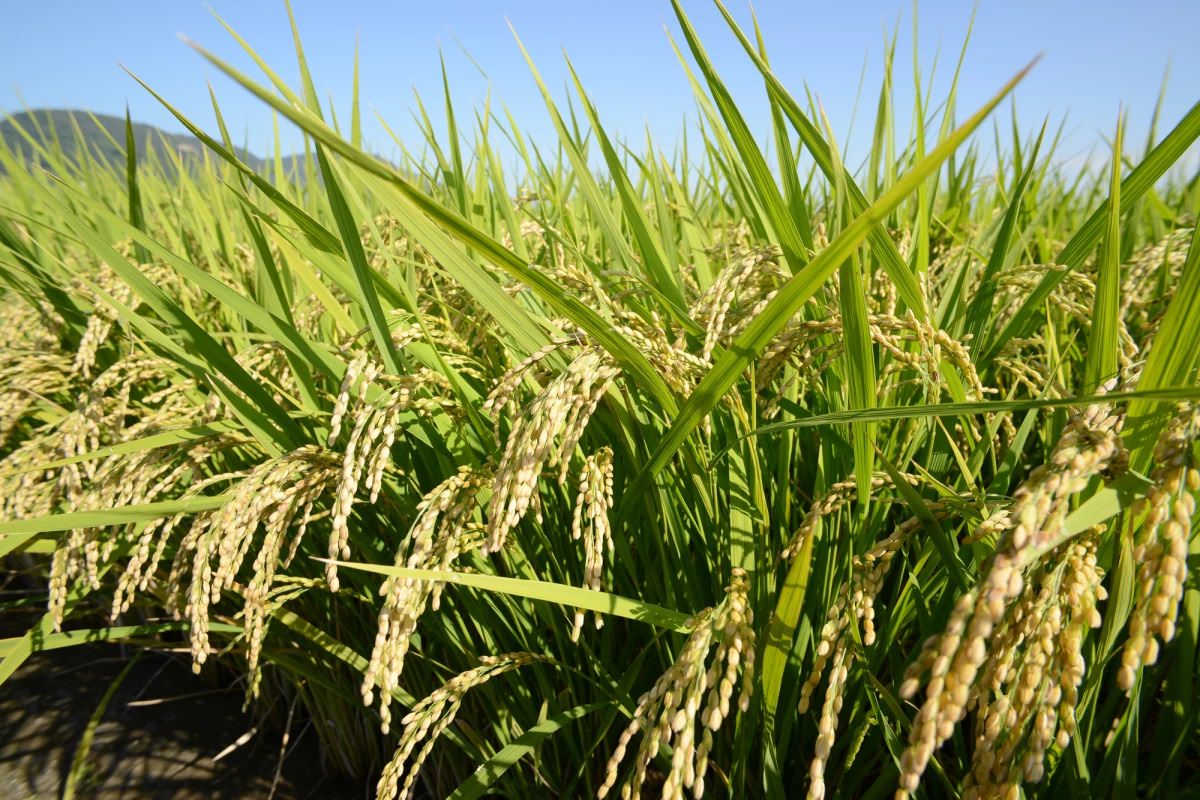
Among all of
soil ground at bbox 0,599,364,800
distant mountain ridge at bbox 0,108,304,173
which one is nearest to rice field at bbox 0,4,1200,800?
soil ground at bbox 0,599,364,800

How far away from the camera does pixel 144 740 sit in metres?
2.08

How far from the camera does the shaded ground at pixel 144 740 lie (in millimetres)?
1894

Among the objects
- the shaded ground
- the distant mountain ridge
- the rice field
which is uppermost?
the distant mountain ridge

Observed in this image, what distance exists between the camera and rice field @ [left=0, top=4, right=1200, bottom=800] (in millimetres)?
700

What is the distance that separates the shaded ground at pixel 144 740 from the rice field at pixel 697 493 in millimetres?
198

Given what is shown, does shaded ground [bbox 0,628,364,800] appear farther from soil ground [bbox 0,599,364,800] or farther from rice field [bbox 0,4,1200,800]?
rice field [bbox 0,4,1200,800]

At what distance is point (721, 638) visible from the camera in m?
0.81

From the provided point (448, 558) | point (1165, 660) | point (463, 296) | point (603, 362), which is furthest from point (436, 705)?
point (1165, 660)

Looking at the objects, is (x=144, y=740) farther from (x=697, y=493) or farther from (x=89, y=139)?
(x=89, y=139)

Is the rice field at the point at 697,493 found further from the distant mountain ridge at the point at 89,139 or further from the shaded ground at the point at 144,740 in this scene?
the distant mountain ridge at the point at 89,139

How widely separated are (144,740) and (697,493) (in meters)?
1.89

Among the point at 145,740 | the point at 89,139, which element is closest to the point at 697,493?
the point at 145,740

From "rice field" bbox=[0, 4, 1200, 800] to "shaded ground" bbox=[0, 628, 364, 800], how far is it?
7.8 inches

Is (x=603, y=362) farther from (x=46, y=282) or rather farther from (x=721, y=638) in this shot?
(x=46, y=282)
